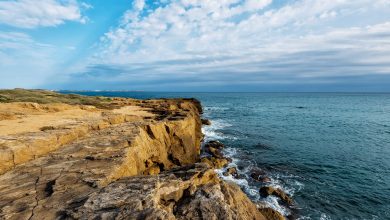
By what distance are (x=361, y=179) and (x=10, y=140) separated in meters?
32.3

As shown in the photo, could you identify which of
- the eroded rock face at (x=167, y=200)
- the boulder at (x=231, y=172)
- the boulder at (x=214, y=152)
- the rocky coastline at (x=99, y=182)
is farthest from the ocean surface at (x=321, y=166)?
the eroded rock face at (x=167, y=200)

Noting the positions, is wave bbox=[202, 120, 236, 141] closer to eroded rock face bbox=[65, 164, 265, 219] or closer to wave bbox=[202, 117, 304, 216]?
wave bbox=[202, 117, 304, 216]

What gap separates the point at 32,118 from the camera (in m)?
23.4

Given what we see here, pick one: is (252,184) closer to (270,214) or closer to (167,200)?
(270,214)

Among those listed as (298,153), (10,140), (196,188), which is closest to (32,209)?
(196,188)

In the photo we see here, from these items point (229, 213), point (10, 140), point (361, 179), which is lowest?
point (361, 179)

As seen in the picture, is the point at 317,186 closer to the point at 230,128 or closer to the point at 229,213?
the point at 229,213

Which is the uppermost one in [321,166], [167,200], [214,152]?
[167,200]

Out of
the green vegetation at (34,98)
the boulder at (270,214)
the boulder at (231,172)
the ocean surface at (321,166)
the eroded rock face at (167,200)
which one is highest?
Result: the green vegetation at (34,98)

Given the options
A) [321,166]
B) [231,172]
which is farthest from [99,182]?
[321,166]

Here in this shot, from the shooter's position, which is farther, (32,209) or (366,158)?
(366,158)

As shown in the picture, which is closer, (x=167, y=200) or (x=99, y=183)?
(x=167, y=200)

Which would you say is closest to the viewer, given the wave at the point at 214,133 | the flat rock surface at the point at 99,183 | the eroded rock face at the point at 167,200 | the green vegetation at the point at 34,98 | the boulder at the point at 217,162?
the eroded rock face at the point at 167,200

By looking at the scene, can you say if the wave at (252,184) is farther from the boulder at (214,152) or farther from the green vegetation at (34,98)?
the green vegetation at (34,98)
